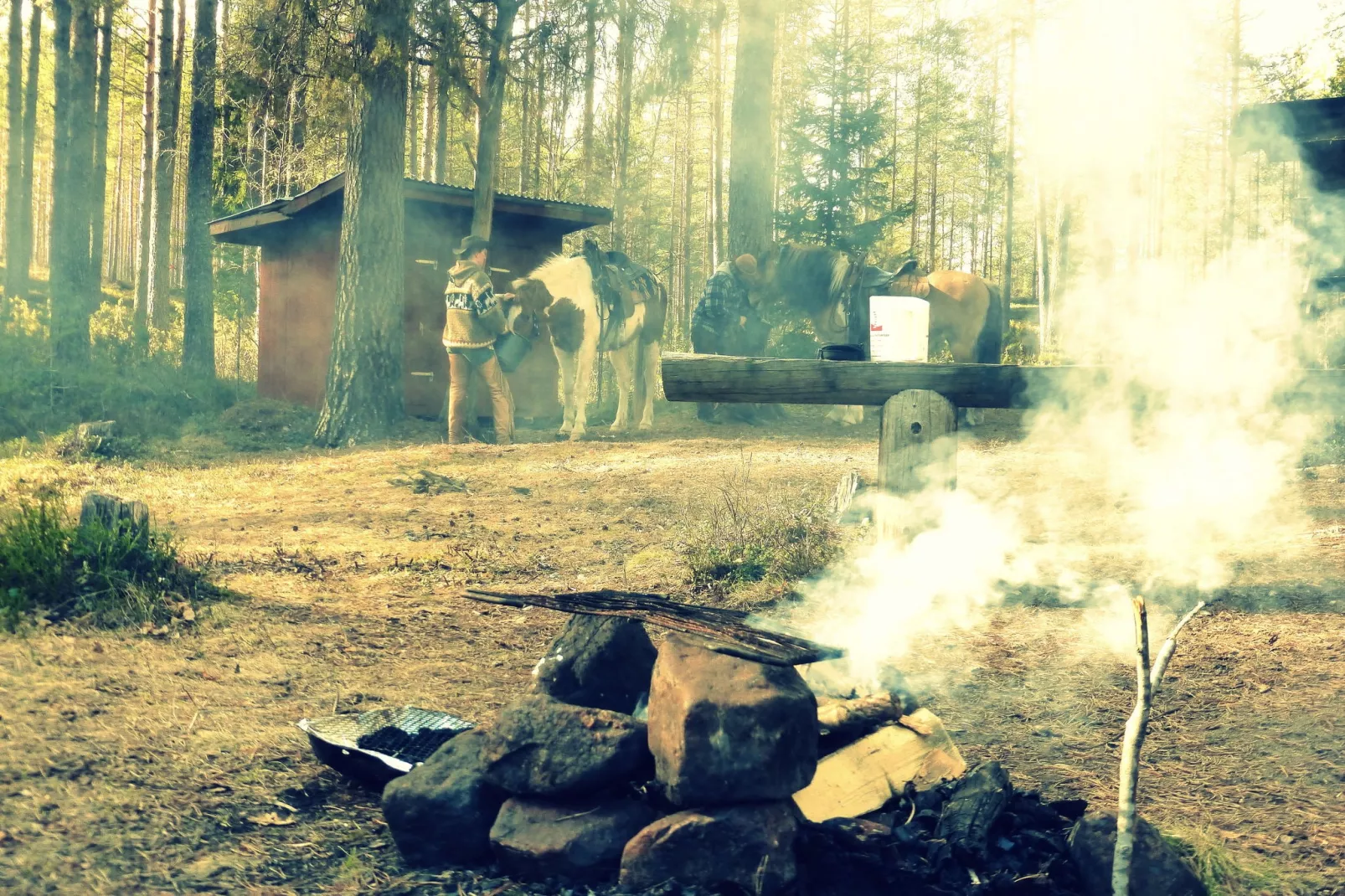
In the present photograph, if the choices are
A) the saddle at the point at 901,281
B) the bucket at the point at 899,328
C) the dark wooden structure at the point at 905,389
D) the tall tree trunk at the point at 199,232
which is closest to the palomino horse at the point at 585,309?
the saddle at the point at 901,281

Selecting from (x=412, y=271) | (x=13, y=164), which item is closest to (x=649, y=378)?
(x=412, y=271)

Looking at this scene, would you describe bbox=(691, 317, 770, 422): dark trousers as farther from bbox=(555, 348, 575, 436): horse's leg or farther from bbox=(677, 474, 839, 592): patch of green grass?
bbox=(677, 474, 839, 592): patch of green grass

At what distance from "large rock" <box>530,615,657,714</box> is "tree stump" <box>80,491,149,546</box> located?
3212 millimetres

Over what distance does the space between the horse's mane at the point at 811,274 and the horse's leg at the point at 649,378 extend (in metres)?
2.13

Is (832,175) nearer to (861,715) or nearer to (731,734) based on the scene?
(861,715)

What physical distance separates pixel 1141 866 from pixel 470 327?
10730mm

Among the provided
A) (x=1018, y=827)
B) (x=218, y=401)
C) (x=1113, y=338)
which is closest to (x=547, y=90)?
(x=218, y=401)

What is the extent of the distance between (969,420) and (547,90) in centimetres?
750

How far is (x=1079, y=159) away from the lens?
6691mm

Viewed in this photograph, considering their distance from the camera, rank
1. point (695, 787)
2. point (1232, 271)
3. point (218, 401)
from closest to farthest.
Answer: point (695, 787), point (1232, 271), point (218, 401)

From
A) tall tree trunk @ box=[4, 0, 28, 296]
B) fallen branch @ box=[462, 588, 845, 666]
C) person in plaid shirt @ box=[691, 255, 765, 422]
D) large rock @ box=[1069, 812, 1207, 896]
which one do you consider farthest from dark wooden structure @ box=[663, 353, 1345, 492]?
tall tree trunk @ box=[4, 0, 28, 296]

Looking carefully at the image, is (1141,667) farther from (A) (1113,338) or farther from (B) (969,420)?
(B) (969,420)

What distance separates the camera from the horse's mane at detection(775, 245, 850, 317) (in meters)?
14.2

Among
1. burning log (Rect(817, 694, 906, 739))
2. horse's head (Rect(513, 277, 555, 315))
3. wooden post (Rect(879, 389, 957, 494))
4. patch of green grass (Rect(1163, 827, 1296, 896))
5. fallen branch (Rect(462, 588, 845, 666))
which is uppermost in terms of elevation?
horse's head (Rect(513, 277, 555, 315))
